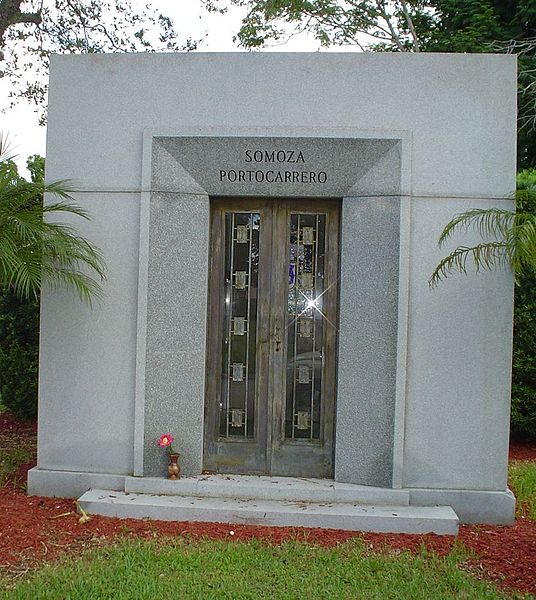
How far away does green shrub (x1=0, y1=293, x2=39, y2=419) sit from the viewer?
29.3 feet

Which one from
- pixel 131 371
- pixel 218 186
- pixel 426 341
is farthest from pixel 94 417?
pixel 426 341

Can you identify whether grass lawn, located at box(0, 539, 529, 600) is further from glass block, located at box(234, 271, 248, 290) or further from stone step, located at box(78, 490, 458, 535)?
glass block, located at box(234, 271, 248, 290)

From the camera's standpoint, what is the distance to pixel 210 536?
16.8ft

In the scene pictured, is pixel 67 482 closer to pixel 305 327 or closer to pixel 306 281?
pixel 305 327

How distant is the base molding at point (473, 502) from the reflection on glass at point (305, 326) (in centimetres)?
105

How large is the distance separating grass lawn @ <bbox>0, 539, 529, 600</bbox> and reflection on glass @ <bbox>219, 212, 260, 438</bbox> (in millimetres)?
1393

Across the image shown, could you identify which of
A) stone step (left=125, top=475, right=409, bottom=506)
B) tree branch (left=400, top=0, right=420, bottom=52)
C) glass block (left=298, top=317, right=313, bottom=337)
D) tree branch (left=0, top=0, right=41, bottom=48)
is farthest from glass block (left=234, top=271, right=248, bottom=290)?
tree branch (left=400, top=0, right=420, bottom=52)

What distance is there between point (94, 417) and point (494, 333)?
355cm

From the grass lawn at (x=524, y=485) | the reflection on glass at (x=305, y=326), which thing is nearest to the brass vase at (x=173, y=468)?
the reflection on glass at (x=305, y=326)

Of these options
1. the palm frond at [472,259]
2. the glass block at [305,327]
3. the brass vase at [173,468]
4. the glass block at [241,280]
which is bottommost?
the brass vase at [173,468]

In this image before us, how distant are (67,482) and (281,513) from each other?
199cm

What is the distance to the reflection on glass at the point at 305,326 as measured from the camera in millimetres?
6059

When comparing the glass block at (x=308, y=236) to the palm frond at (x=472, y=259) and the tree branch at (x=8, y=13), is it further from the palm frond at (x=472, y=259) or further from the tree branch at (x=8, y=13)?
the tree branch at (x=8, y=13)

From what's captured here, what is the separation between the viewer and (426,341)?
574cm
